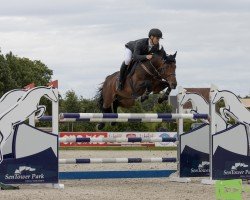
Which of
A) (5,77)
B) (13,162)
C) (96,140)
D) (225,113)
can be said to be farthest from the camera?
(5,77)

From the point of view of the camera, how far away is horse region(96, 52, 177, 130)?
9.74 m

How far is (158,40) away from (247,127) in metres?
1.85

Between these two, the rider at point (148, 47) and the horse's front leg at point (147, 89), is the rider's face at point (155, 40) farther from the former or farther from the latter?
the horse's front leg at point (147, 89)

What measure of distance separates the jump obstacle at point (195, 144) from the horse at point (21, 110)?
0.02 meters

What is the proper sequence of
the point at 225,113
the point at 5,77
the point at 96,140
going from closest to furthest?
1. the point at 96,140
2. the point at 225,113
3. the point at 5,77

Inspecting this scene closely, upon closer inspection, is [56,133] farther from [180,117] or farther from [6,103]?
[180,117]

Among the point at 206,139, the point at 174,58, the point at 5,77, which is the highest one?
the point at 5,77

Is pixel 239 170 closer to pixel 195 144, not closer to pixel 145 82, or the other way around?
pixel 195 144

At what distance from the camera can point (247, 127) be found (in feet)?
32.8

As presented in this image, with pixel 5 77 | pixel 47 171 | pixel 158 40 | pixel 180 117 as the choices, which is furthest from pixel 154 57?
pixel 5 77

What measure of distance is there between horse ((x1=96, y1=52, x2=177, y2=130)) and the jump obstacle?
Answer: 511 mm

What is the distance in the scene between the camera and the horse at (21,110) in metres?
8.88

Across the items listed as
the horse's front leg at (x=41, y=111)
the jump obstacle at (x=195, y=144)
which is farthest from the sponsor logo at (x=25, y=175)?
the horse's front leg at (x=41, y=111)

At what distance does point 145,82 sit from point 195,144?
1335 millimetres
